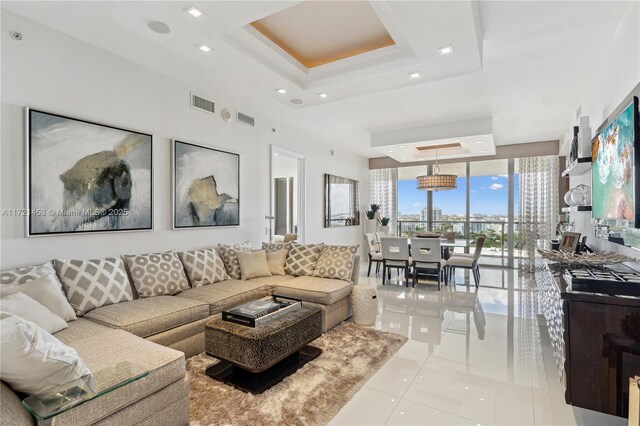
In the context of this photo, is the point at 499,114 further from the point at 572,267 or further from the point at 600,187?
the point at 572,267

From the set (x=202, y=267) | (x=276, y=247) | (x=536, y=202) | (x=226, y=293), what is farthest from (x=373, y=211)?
(x=226, y=293)

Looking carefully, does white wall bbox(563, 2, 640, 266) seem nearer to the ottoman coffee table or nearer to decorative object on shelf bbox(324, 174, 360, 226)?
the ottoman coffee table

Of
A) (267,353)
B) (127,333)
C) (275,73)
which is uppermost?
(275,73)

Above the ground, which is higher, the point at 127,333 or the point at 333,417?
the point at 127,333

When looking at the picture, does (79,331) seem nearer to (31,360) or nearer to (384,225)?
(31,360)

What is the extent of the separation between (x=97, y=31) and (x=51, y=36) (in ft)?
1.24

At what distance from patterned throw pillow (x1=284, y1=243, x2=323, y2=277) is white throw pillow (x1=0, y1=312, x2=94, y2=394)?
9.70 ft

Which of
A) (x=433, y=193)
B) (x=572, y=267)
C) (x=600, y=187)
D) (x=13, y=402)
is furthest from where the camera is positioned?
(x=433, y=193)

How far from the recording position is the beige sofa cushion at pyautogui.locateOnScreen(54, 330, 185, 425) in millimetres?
1582

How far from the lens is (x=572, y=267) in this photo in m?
2.72

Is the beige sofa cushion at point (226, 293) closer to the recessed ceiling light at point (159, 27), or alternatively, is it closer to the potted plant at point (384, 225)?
the recessed ceiling light at point (159, 27)

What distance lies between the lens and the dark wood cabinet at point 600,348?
1848 mm

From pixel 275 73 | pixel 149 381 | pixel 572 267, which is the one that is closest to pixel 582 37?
pixel 572 267

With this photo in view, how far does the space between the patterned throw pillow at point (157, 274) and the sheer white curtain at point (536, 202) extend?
718 centimetres
